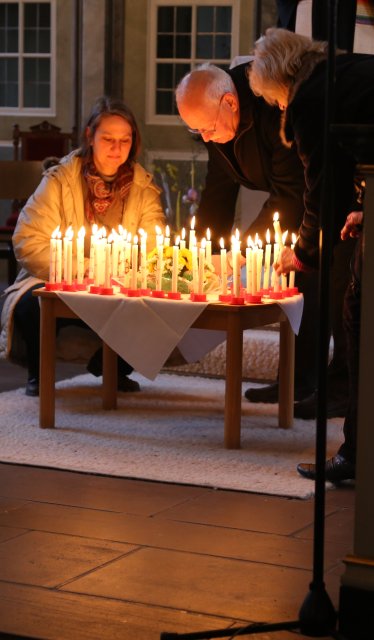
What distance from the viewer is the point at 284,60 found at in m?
3.44

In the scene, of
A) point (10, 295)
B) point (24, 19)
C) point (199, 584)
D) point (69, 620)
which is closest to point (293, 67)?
point (199, 584)

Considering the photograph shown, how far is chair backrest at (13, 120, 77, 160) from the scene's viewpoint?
10969mm

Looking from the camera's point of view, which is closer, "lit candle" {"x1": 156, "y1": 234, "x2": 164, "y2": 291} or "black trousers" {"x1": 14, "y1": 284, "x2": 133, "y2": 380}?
"lit candle" {"x1": 156, "y1": 234, "x2": 164, "y2": 291}

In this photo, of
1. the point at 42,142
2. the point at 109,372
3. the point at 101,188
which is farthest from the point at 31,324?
the point at 42,142

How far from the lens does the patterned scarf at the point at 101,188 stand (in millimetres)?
5148

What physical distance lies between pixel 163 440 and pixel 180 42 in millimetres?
8437

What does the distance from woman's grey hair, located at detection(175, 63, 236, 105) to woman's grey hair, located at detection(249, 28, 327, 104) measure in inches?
30.2

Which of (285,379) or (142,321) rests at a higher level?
(142,321)

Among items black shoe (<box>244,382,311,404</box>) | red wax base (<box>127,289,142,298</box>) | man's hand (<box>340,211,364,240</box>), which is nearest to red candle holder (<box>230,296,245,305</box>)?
red wax base (<box>127,289,142,298</box>)

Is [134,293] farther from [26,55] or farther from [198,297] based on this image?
[26,55]

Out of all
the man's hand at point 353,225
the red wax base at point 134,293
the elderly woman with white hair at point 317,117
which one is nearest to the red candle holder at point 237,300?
the red wax base at point 134,293

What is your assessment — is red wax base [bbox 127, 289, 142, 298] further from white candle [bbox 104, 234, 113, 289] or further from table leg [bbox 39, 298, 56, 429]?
table leg [bbox 39, 298, 56, 429]

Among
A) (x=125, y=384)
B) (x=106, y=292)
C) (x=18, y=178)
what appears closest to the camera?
(x=106, y=292)

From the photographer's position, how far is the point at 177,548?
300 cm
